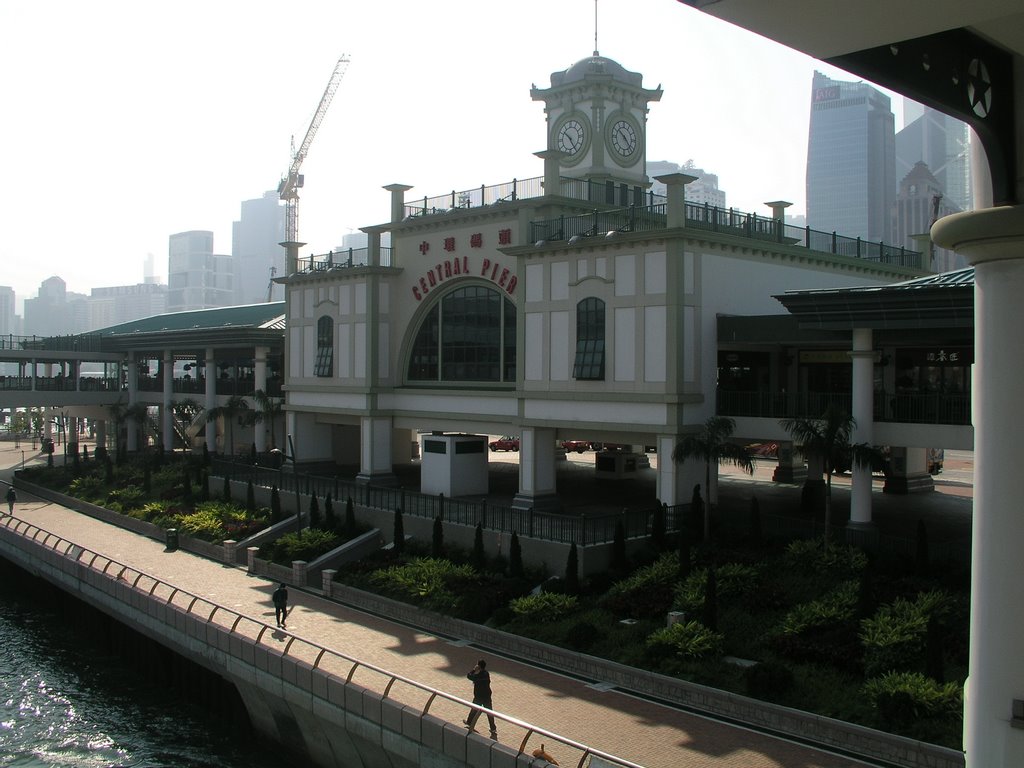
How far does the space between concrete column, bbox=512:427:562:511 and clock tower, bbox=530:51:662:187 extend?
1241 cm

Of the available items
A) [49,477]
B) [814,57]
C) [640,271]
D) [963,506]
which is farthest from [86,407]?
[814,57]

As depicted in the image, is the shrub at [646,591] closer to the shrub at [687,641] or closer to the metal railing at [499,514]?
the shrub at [687,641]

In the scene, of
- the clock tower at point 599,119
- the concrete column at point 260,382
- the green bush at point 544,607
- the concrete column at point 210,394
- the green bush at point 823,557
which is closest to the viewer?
the green bush at point 823,557

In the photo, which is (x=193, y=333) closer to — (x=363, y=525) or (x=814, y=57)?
(x=363, y=525)

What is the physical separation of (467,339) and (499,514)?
10141 mm

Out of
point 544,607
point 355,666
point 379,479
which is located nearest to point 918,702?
point 544,607

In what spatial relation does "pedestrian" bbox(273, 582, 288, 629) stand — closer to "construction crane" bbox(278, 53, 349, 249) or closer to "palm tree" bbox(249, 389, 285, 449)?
"palm tree" bbox(249, 389, 285, 449)

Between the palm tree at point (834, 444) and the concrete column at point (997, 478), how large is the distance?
16256 millimetres

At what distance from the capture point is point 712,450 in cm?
2925

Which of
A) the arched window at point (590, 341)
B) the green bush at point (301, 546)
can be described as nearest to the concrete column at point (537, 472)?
the arched window at point (590, 341)

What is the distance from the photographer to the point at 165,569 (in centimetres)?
3512

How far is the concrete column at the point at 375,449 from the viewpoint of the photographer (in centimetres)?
4319

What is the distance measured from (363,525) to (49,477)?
3132 cm

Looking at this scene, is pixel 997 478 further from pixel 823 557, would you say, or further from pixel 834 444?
pixel 834 444
